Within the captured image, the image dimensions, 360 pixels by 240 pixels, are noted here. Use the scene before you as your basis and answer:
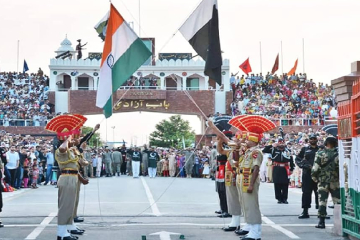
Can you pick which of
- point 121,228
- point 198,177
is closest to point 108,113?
point 121,228

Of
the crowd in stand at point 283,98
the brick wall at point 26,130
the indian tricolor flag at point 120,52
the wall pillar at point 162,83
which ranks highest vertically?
the wall pillar at point 162,83

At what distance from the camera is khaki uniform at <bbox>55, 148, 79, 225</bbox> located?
1257 centimetres

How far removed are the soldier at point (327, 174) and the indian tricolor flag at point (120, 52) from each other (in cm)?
427

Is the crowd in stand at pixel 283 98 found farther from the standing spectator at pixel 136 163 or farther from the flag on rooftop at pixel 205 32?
the flag on rooftop at pixel 205 32

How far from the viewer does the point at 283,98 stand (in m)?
63.3

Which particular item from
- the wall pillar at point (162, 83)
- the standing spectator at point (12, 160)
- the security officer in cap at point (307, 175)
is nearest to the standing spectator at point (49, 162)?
the standing spectator at point (12, 160)

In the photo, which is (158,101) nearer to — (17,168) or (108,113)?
(17,168)

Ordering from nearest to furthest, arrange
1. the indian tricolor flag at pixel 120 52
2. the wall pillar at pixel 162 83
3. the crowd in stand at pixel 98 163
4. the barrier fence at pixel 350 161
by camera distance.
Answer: the barrier fence at pixel 350 161, the indian tricolor flag at pixel 120 52, the crowd in stand at pixel 98 163, the wall pillar at pixel 162 83

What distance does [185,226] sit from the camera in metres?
14.7

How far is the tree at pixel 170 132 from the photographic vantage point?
114931mm

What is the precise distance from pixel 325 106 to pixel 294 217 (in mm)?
44131

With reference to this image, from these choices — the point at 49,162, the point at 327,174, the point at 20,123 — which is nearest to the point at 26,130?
the point at 20,123

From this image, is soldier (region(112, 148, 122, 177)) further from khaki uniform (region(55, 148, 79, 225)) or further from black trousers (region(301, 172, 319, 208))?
khaki uniform (region(55, 148, 79, 225))

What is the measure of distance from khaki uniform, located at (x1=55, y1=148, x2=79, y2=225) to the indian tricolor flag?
345cm
